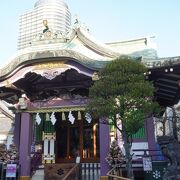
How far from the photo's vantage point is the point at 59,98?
47.8 ft

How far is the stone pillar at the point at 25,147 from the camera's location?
13386 mm

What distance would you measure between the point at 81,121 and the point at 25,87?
3842 millimetres

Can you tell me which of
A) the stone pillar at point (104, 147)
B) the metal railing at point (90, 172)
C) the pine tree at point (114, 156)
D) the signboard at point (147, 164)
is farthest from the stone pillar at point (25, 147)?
the signboard at point (147, 164)

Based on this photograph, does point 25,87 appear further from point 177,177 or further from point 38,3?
point 38,3

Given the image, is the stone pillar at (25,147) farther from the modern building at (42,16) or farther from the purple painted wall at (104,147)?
the modern building at (42,16)

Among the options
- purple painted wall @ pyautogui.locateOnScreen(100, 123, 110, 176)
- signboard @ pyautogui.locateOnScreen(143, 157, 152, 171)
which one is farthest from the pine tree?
signboard @ pyautogui.locateOnScreen(143, 157, 152, 171)

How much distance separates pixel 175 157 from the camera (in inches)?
431

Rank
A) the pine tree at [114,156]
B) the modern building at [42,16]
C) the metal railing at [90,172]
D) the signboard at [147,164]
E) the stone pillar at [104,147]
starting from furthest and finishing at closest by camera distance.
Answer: the modern building at [42,16] → the metal railing at [90,172] → the stone pillar at [104,147] → the pine tree at [114,156] → the signboard at [147,164]

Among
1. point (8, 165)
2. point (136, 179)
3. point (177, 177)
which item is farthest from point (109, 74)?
point (8, 165)

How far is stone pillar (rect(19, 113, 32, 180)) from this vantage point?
1339cm

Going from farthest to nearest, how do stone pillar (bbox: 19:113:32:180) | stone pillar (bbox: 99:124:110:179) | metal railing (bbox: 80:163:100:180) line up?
stone pillar (bbox: 19:113:32:180) → metal railing (bbox: 80:163:100:180) → stone pillar (bbox: 99:124:110:179)

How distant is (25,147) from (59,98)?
2.98 meters

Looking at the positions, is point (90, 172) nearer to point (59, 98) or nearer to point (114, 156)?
point (114, 156)

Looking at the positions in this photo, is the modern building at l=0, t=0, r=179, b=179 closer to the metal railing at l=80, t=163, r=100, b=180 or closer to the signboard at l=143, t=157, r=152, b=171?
the metal railing at l=80, t=163, r=100, b=180
